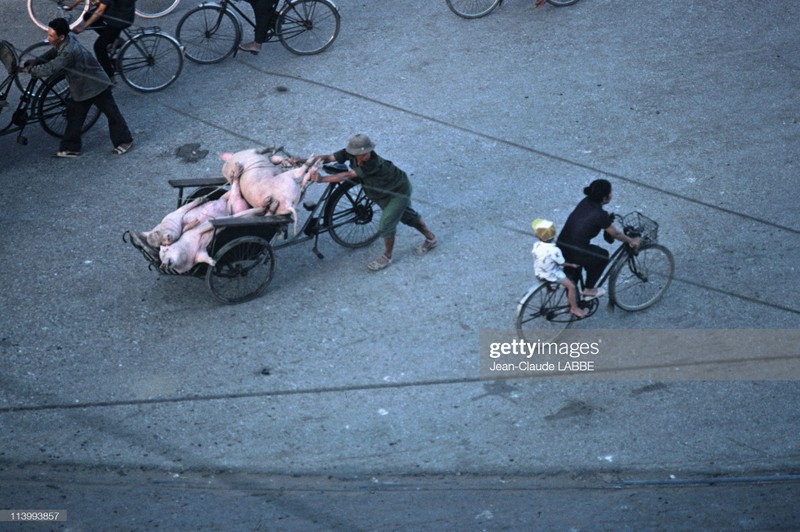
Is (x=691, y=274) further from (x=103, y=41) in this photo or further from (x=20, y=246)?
(x=103, y=41)

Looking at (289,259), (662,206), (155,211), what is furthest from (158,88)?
(662,206)

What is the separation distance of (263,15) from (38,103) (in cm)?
273

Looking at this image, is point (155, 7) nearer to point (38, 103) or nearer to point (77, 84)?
point (38, 103)

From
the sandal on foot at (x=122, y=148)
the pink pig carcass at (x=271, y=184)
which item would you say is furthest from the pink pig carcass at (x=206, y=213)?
the sandal on foot at (x=122, y=148)

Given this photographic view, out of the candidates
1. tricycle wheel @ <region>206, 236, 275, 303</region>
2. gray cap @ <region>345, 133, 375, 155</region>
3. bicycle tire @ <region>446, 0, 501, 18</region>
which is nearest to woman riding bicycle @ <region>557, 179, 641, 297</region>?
gray cap @ <region>345, 133, 375, 155</region>

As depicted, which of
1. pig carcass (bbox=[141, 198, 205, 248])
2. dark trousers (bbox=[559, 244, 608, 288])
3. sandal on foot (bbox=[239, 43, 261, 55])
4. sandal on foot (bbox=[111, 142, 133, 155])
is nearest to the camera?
dark trousers (bbox=[559, 244, 608, 288])

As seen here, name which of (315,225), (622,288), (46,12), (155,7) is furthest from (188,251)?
(46,12)

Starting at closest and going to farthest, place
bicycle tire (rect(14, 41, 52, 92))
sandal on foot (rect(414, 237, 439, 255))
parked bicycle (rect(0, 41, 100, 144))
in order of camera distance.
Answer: sandal on foot (rect(414, 237, 439, 255)), parked bicycle (rect(0, 41, 100, 144)), bicycle tire (rect(14, 41, 52, 92))

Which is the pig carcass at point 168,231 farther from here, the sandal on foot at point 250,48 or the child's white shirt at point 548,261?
the sandal on foot at point 250,48

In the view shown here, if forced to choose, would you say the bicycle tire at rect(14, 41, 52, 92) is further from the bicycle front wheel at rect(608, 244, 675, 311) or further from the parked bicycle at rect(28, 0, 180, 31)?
the bicycle front wheel at rect(608, 244, 675, 311)

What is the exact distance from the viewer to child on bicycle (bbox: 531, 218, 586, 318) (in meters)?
6.59

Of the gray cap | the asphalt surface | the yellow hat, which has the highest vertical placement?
the gray cap

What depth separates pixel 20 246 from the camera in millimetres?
8328

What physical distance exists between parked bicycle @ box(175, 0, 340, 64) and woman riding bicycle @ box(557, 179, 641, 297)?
5.33 metres
